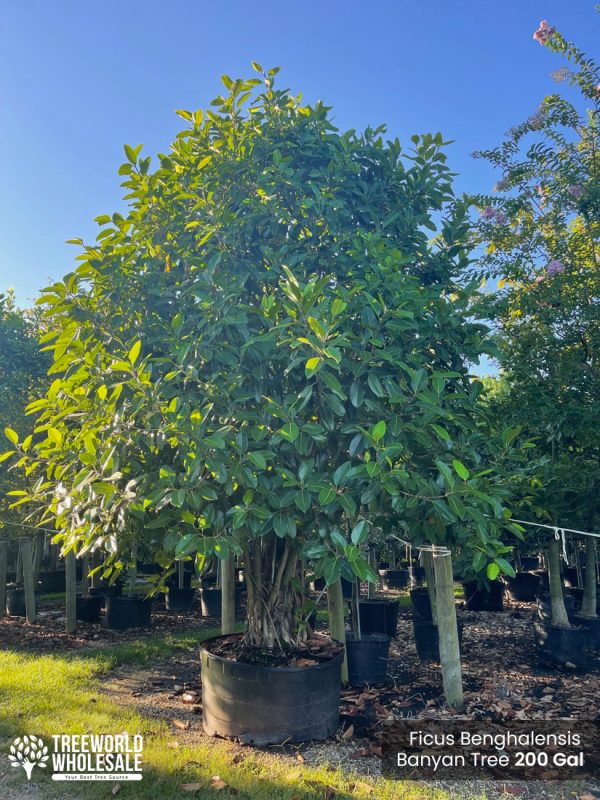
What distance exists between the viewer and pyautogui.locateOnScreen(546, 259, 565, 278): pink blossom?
5.97 meters

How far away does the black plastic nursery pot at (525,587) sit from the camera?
11.3 m

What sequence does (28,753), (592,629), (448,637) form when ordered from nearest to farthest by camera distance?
1. (28,753)
2. (448,637)
3. (592,629)

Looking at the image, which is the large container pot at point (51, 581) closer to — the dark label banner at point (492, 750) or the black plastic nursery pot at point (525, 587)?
the black plastic nursery pot at point (525, 587)

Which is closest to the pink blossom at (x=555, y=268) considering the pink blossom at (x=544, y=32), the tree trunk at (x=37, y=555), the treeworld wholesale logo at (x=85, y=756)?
the pink blossom at (x=544, y=32)

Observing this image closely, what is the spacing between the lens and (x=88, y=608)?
879cm

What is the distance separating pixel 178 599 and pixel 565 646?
6.79 meters

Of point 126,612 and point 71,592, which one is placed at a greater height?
point 71,592

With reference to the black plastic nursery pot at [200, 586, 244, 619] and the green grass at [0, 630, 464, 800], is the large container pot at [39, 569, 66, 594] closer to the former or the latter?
the black plastic nursery pot at [200, 586, 244, 619]

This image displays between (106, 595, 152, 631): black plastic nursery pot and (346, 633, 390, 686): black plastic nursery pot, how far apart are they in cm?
406

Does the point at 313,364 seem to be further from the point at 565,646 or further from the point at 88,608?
the point at 88,608

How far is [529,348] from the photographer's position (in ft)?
20.5

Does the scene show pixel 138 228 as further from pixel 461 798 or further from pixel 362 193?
pixel 461 798

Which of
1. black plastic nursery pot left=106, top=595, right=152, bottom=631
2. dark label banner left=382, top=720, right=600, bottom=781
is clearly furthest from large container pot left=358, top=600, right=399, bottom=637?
dark label banner left=382, top=720, right=600, bottom=781

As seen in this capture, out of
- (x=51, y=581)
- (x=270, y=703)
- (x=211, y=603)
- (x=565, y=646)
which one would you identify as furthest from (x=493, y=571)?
(x=51, y=581)
